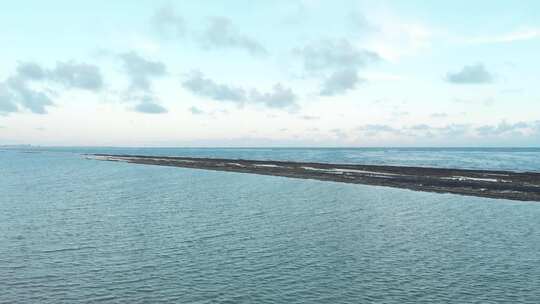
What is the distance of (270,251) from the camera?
90.4ft

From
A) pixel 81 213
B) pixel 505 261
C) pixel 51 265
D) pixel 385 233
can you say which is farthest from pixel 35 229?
pixel 505 261

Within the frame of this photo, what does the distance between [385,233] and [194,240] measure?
13.9m

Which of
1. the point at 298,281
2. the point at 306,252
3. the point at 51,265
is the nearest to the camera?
the point at 298,281

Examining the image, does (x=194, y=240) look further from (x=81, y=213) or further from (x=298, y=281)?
(x=81, y=213)

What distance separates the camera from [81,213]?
1639 inches

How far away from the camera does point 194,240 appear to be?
1199 inches

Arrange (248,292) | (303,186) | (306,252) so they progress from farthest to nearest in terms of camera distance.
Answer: (303,186), (306,252), (248,292)

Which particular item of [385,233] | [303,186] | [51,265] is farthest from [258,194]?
[51,265]

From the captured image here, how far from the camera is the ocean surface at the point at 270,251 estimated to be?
20.4 meters

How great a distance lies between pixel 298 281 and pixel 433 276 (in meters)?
6.94

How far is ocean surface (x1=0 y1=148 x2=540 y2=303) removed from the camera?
20.4 meters

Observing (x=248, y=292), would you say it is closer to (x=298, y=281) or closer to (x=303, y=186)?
(x=298, y=281)

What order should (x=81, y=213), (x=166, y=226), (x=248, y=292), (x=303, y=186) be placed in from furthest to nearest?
1. (x=303, y=186)
2. (x=81, y=213)
3. (x=166, y=226)
4. (x=248, y=292)

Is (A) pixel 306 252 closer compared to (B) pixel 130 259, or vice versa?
(B) pixel 130 259
